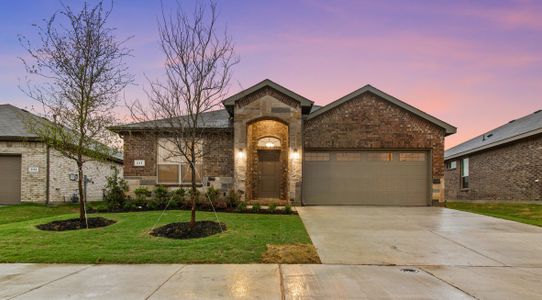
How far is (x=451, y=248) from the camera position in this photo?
21.6ft

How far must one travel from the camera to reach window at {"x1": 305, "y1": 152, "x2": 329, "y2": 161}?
1402 centimetres

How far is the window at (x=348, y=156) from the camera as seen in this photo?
13977 mm

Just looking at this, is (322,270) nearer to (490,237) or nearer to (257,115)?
(490,237)

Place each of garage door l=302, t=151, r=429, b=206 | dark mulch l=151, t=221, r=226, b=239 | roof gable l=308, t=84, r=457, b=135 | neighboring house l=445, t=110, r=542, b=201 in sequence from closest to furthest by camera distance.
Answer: dark mulch l=151, t=221, r=226, b=239, roof gable l=308, t=84, r=457, b=135, garage door l=302, t=151, r=429, b=206, neighboring house l=445, t=110, r=542, b=201

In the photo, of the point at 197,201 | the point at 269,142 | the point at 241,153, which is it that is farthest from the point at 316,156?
the point at 197,201

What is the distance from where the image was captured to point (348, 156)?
14023 mm

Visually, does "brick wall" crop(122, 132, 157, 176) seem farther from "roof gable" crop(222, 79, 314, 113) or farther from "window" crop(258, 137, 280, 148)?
"window" crop(258, 137, 280, 148)

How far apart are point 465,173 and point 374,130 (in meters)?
11.7

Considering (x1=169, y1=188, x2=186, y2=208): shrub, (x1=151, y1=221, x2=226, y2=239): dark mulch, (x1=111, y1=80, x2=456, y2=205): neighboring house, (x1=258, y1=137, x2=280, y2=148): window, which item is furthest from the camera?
(x1=258, y1=137, x2=280, y2=148): window

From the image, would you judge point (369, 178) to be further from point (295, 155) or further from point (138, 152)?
point (138, 152)

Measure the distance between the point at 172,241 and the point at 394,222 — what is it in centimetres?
654

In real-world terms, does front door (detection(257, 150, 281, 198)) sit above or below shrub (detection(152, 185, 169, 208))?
above

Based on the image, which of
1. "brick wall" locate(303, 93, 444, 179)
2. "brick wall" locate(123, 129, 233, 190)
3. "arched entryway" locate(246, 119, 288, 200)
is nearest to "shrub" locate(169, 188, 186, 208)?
"brick wall" locate(123, 129, 233, 190)

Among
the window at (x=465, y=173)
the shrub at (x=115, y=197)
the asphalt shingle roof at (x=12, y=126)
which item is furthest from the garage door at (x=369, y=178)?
the window at (x=465, y=173)
